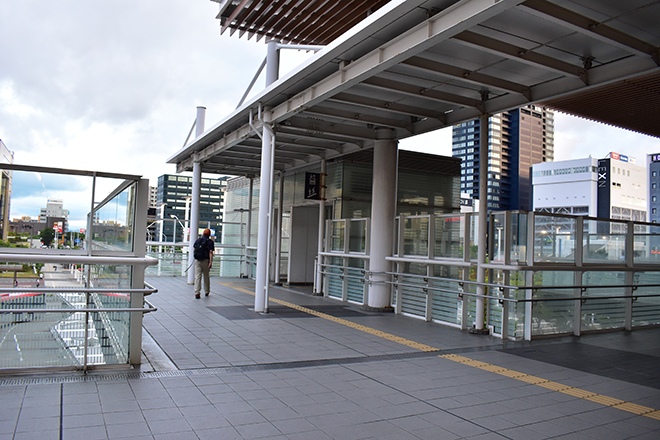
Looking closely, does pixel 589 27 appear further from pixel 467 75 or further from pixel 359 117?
pixel 359 117

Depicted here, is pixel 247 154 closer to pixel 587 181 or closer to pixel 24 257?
pixel 24 257

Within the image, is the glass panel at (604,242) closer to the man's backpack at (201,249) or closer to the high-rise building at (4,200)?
the man's backpack at (201,249)

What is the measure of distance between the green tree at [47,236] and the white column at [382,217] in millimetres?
6704

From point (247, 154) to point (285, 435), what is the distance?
37.6 feet

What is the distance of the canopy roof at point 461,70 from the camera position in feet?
17.9

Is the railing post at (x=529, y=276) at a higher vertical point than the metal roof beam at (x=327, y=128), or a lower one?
lower

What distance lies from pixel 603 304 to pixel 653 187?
113m

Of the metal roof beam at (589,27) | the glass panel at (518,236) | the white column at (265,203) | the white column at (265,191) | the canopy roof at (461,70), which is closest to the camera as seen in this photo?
the metal roof beam at (589,27)

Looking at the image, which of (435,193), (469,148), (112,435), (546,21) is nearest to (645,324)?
(435,193)

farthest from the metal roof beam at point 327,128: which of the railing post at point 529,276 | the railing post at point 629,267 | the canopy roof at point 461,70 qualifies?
the railing post at point 629,267

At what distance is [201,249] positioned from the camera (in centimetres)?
1162

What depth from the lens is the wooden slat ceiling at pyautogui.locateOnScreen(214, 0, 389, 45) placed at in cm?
2026

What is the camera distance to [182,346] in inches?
257

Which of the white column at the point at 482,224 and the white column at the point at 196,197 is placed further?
the white column at the point at 196,197
